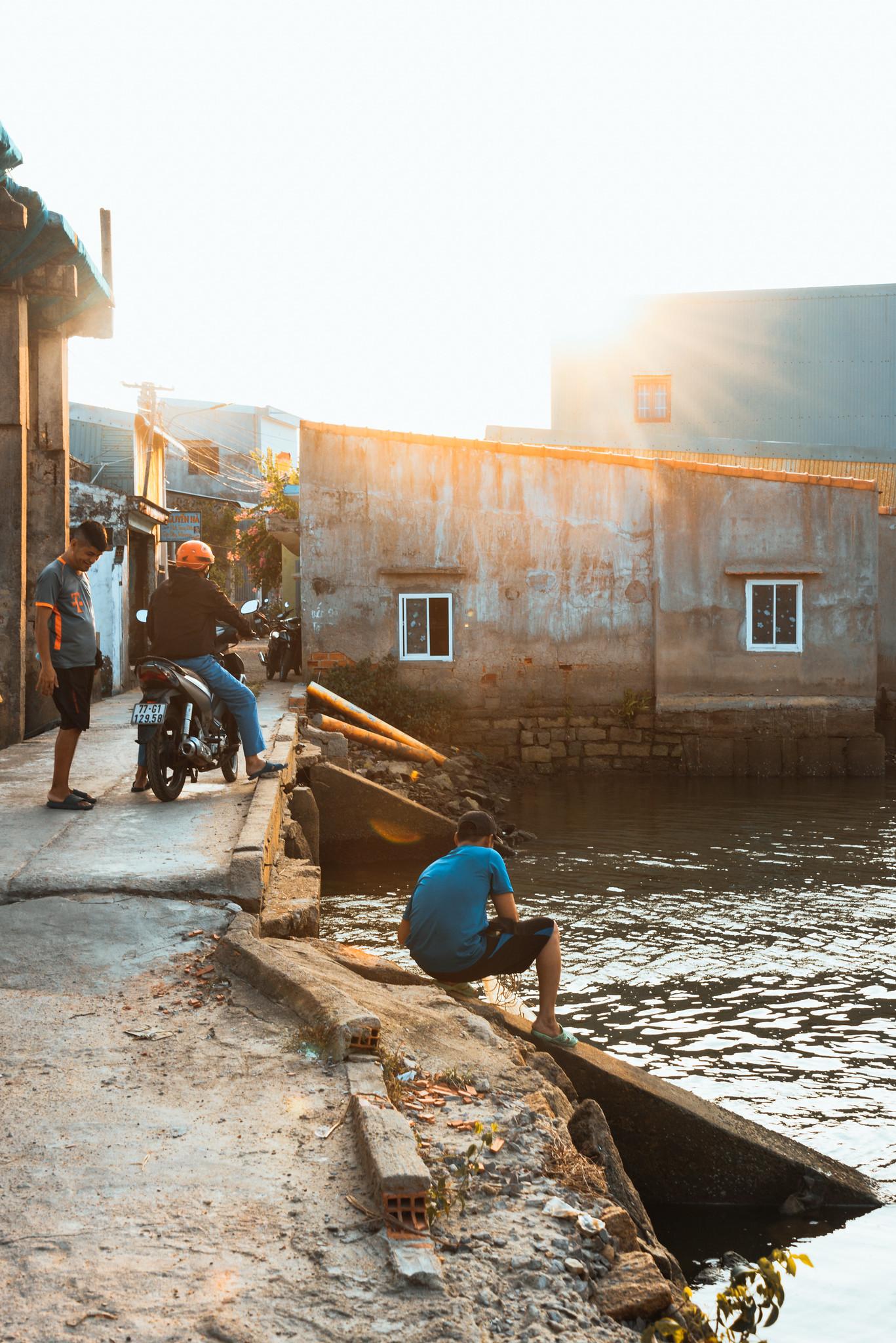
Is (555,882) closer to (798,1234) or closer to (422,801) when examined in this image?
(422,801)

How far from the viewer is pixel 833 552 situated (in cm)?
2123

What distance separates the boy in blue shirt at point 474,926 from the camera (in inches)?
253

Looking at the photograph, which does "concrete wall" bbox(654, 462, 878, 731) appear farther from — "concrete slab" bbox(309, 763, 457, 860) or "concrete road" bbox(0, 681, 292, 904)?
"concrete road" bbox(0, 681, 292, 904)

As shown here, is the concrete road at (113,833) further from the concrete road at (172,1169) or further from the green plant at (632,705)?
the green plant at (632,705)

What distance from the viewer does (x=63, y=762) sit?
811cm

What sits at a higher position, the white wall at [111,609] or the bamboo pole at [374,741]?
the white wall at [111,609]

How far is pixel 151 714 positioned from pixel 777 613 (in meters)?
15.0

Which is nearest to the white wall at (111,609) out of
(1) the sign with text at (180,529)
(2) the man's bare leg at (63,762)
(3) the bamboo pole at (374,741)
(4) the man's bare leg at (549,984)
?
(3) the bamboo pole at (374,741)

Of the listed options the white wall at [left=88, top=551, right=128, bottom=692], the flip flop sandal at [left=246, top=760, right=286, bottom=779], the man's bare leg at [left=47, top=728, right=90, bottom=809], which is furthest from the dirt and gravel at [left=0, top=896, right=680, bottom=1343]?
the white wall at [left=88, top=551, right=128, bottom=692]

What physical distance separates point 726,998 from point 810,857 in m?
5.32

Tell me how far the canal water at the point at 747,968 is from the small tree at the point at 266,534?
13869 mm

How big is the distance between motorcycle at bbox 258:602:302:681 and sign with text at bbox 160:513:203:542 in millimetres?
5185

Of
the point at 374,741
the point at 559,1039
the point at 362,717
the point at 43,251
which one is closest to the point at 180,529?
the point at 362,717

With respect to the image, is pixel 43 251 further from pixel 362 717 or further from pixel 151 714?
pixel 362 717
